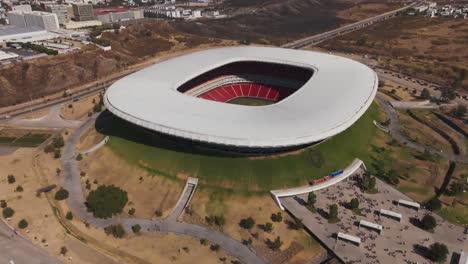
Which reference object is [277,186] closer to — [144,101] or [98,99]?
[144,101]

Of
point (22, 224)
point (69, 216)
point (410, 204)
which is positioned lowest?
point (22, 224)

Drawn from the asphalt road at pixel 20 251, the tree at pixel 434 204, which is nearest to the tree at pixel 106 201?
the asphalt road at pixel 20 251

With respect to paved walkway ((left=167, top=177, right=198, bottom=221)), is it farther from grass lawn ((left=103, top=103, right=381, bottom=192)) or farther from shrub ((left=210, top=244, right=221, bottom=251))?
shrub ((left=210, top=244, right=221, bottom=251))

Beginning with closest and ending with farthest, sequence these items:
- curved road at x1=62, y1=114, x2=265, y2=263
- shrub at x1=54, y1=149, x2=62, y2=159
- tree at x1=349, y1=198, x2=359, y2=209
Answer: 1. curved road at x1=62, y1=114, x2=265, y2=263
2. tree at x1=349, y1=198, x2=359, y2=209
3. shrub at x1=54, y1=149, x2=62, y2=159

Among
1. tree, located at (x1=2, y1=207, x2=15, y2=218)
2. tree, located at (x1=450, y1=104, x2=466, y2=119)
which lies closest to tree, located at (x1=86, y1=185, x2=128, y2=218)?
tree, located at (x1=2, y1=207, x2=15, y2=218)

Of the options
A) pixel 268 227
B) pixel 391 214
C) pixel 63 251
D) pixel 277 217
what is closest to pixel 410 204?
pixel 391 214

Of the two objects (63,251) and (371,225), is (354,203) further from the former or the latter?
(63,251)

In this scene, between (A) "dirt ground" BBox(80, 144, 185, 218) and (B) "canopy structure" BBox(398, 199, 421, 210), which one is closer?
(B) "canopy structure" BBox(398, 199, 421, 210)
